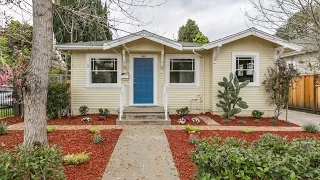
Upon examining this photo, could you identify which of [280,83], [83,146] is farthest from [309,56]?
[83,146]

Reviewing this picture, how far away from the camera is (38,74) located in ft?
14.9

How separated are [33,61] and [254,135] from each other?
623cm

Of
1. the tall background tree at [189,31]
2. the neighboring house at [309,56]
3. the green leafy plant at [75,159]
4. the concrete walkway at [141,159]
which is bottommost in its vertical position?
the concrete walkway at [141,159]

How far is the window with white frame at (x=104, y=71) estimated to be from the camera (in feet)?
38.7

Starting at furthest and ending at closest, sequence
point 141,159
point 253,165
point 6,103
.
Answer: point 6,103
point 141,159
point 253,165

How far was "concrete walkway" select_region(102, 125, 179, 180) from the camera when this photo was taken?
178 inches

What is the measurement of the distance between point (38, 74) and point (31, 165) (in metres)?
2.21

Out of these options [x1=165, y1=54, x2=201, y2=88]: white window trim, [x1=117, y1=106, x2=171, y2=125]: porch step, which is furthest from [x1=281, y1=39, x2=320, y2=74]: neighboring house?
[x1=117, y1=106, x2=171, y2=125]: porch step

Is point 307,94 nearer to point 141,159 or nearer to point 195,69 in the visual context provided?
point 195,69

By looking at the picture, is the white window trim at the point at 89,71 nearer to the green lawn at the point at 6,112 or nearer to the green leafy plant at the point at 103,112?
the green leafy plant at the point at 103,112

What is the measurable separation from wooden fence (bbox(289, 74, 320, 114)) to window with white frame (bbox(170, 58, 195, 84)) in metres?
4.66

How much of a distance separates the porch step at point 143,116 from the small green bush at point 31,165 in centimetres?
659

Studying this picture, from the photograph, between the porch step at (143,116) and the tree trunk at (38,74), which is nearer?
the tree trunk at (38,74)

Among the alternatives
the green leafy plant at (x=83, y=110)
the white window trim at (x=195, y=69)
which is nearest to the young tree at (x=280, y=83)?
the white window trim at (x=195, y=69)
